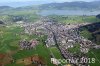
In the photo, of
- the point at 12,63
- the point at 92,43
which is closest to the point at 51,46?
the point at 92,43

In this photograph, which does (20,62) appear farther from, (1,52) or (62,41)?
(62,41)

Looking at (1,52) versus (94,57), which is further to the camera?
(1,52)

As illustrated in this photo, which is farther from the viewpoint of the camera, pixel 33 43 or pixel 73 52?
pixel 33 43

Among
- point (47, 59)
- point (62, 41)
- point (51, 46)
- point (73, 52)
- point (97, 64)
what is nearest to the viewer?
point (97, 64)

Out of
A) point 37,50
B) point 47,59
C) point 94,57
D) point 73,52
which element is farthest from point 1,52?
point 94,57

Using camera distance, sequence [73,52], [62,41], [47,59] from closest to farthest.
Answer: [47,59] → [73,52] → [62,41]

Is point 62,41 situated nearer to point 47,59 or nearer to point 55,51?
point 55,51

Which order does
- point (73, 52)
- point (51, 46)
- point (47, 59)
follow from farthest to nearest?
1. point (51, 46)
2. point (73, 52)
3. point (47, 59)
